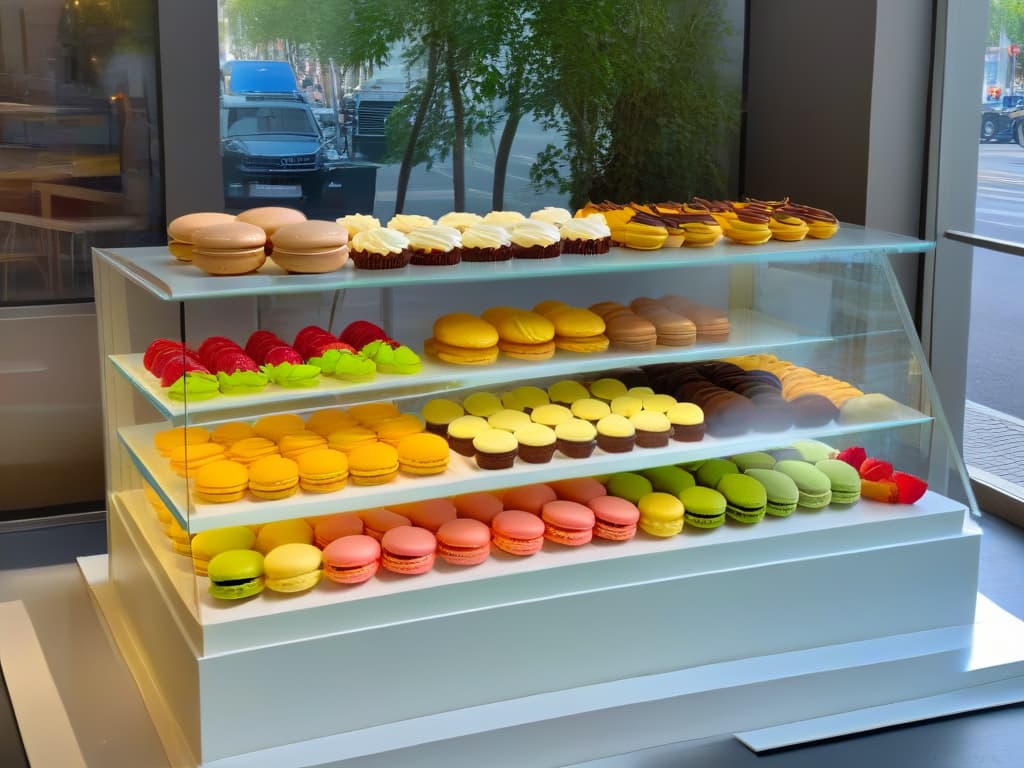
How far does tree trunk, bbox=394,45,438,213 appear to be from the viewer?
497 cm

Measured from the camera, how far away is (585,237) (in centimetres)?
305

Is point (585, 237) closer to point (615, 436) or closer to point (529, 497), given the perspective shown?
point (615, 436)

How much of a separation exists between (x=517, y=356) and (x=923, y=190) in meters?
2.66

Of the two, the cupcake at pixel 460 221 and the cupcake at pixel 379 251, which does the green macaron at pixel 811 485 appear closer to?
the cupcake at pixel 460 221

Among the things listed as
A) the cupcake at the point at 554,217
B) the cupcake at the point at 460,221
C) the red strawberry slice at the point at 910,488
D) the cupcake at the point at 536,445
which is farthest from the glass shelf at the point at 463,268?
the red strawberry slice at the point at 910,488

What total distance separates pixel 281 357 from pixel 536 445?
677 mm

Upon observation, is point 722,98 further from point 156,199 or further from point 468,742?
point 468,742

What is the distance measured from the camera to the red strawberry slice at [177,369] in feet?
8.98

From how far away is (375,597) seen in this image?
2.73 meters

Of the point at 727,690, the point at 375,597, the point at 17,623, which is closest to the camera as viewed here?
the point at 375,597

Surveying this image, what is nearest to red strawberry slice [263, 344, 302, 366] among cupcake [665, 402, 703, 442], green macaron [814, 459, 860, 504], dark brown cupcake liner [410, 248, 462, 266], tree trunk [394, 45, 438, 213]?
dark brown cupcake liner [410, 248, 462, 266]

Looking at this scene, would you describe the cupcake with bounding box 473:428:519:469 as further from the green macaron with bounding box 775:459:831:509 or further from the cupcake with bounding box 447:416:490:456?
the green macaron with bounding box 775:459:831:509

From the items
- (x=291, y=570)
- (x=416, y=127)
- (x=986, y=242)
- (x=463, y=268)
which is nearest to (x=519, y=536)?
(x=291, y=570)

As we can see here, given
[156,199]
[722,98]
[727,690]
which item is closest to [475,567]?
[727,690]
